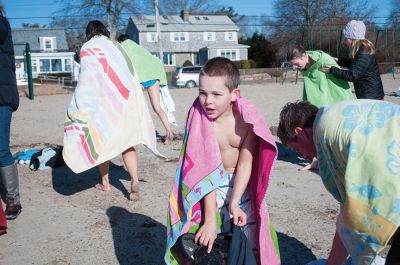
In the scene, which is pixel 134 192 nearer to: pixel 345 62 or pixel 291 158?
pixel 291 158

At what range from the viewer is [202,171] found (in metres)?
2.44

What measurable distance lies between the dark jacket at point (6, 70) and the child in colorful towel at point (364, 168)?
9.79 ft

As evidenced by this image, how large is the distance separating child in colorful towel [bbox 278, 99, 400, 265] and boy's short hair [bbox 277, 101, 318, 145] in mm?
161

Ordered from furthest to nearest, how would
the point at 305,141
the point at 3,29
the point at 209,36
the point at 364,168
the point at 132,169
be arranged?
the point at 209,36 → the point at 132,169 → the point at 3,29 → the point at 305,141 → the point at 364,168

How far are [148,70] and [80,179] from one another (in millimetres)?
2377

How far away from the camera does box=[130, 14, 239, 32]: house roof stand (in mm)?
57219

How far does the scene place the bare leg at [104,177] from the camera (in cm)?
485

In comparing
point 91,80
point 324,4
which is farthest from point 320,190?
point 324,4

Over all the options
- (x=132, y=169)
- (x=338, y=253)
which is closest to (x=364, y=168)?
(x=338, y=253)

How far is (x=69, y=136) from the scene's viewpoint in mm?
4426

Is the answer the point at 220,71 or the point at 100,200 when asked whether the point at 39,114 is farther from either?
the point at 220,71

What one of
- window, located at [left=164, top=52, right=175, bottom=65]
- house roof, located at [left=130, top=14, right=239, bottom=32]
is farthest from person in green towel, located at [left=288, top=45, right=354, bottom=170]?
window, located at [left=164, top=52, right=175, bottom=65]

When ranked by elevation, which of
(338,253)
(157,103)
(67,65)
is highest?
(67,65)

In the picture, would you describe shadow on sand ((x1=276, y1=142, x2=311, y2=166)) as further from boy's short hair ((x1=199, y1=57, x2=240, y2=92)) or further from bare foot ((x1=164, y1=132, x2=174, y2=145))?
Answer: boy's short hair ((x1=199, y1=57, x2=240, y2=92))
